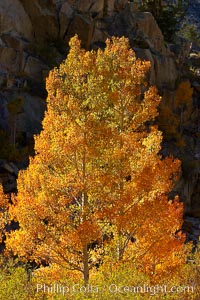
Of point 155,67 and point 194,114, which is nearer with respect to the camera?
point 155,67

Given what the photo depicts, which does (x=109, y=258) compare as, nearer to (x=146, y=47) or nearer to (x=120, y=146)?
(x=120, y=146)

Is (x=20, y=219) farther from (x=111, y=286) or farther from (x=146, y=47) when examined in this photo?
(x=146, y=47)

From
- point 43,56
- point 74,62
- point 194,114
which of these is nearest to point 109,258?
point 74,62

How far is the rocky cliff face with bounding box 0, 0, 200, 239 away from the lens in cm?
3994

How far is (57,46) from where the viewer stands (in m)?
Answer: 45.5

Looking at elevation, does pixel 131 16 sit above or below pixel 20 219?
above

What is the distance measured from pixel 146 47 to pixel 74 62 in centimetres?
3615

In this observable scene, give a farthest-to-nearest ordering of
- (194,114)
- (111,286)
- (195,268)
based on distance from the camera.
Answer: (194,114)
(195,268)
(111,286)

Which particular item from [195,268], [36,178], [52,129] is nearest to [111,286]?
[36,178]

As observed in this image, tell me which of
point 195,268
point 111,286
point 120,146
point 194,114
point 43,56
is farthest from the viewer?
point 194,114

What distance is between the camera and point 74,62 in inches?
592

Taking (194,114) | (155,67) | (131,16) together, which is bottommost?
(194,114)

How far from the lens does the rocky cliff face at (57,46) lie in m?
39.9

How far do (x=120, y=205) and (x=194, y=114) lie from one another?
42070 mm
